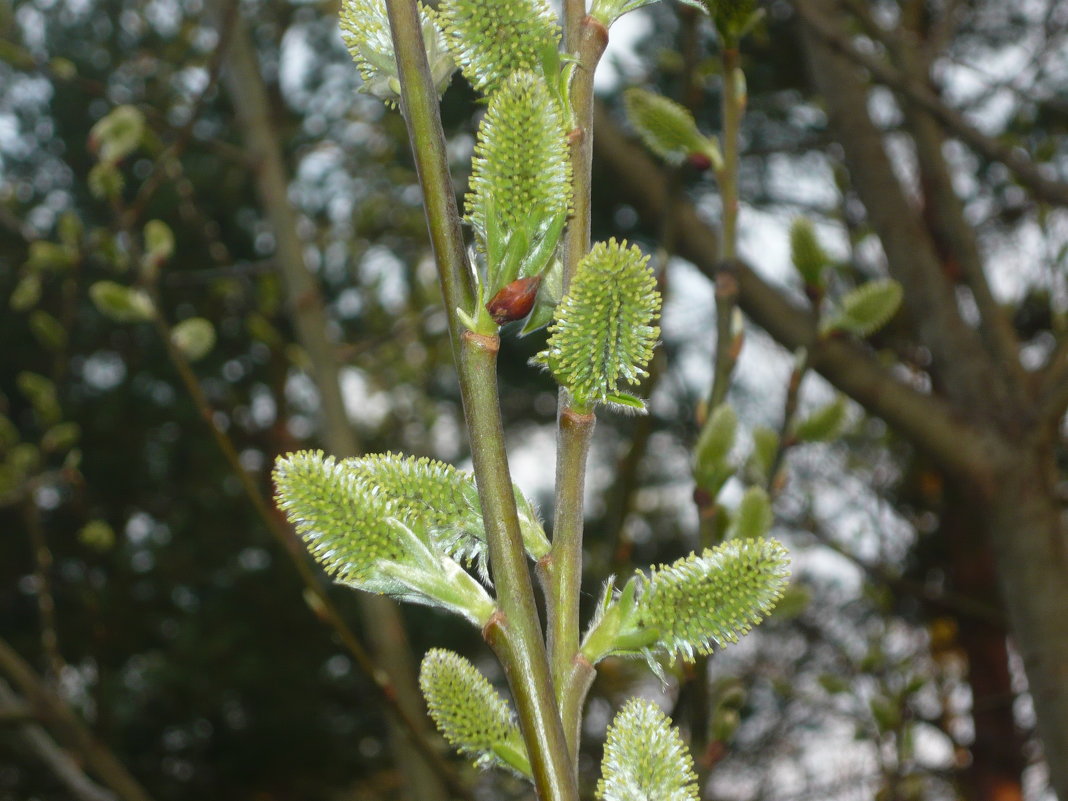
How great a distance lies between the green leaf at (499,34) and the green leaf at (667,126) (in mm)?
440

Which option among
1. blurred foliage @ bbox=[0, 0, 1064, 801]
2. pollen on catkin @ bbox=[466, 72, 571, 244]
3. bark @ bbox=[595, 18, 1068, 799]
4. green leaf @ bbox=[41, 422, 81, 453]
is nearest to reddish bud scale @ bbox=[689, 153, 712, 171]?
bark @ bbox=[595, 18, 1068, 799]

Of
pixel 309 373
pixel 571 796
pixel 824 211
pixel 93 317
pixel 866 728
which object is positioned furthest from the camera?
pixel 93 317

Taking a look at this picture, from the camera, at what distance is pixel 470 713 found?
380 millimetres

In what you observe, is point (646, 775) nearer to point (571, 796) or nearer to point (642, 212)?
point (571, 796)

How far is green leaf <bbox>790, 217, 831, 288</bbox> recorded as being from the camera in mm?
964

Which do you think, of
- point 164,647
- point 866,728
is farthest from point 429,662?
point 164,647

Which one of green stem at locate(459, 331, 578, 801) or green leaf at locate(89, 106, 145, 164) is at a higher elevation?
green leaf at locate(89, 106, 145, 164)

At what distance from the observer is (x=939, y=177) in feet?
5.65

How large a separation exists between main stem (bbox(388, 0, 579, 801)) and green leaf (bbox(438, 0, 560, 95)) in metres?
0.03

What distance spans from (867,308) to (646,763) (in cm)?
76

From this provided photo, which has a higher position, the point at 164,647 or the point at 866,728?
the point at 164,647

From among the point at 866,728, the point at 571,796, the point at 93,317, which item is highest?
the point at 93,317

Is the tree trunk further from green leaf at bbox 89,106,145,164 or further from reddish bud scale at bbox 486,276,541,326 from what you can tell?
green leaf at bbox 89,106,145,164

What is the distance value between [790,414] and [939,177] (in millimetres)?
954
